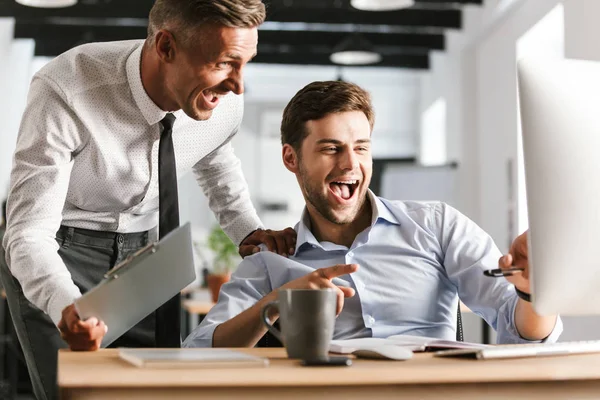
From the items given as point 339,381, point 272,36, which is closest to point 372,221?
point 339,381

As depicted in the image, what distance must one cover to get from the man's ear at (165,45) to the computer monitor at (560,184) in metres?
0.92

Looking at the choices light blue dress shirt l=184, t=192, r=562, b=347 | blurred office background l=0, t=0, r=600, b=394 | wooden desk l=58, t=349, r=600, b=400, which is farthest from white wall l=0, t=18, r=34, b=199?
wooden desk l=58, t=349, r=600, b=400

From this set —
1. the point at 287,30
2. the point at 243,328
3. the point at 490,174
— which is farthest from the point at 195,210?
the point at 243,328

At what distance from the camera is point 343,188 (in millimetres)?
1921

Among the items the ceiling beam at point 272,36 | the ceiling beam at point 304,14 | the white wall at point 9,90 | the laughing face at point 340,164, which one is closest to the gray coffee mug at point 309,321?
the laughing face at point 340,164

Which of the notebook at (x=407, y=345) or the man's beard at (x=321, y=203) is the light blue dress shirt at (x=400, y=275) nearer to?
the man's beard at (x=321, y=203)

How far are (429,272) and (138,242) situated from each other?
758 millimetres

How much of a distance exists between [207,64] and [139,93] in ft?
0.80

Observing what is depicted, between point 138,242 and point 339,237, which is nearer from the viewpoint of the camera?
point 339,237

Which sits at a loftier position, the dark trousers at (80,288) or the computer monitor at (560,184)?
the computer monitor at (560,184)

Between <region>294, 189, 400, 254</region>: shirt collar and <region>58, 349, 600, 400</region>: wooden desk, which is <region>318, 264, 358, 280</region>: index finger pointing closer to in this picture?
<region>58, 349, 600, 400</region>: wooden desk

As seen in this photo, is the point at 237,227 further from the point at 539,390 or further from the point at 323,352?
the point at 539,390

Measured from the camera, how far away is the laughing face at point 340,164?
1878 millimetres

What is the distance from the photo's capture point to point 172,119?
1.97m
